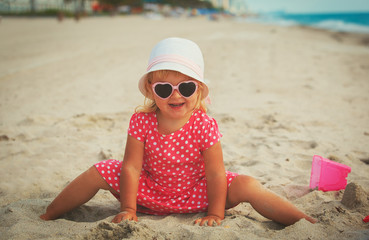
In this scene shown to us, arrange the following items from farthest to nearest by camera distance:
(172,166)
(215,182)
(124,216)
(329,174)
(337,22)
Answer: (337,22) → (329,174) → (172,166) → (215,182) → (124,216)

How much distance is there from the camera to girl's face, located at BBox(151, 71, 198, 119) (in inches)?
76.9

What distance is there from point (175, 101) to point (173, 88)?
0.08m

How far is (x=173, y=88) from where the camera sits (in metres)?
1.94

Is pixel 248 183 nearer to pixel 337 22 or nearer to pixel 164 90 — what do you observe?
pixel 164 90

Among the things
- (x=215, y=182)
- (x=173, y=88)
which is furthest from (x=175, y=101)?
(x=215, y=182)

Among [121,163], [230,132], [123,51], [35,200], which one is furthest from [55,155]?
[123,51]

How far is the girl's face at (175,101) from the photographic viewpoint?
195 cm

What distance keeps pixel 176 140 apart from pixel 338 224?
1047mm

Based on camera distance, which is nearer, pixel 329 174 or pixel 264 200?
pixel 264 200

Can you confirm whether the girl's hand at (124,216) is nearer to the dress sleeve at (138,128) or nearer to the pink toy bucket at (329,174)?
the dress sleeve at (138,128)

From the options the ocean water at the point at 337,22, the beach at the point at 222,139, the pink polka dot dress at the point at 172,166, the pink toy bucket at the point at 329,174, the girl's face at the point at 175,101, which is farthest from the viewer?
the ocean water at the point at 337,22

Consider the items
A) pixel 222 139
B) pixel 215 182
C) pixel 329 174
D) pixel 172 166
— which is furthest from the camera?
A: pixel 222 139

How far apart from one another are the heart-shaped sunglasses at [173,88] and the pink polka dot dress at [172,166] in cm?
23

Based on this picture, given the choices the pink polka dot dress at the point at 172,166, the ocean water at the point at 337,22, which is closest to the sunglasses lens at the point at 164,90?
the pink polka dot dress at the point at 172,166
